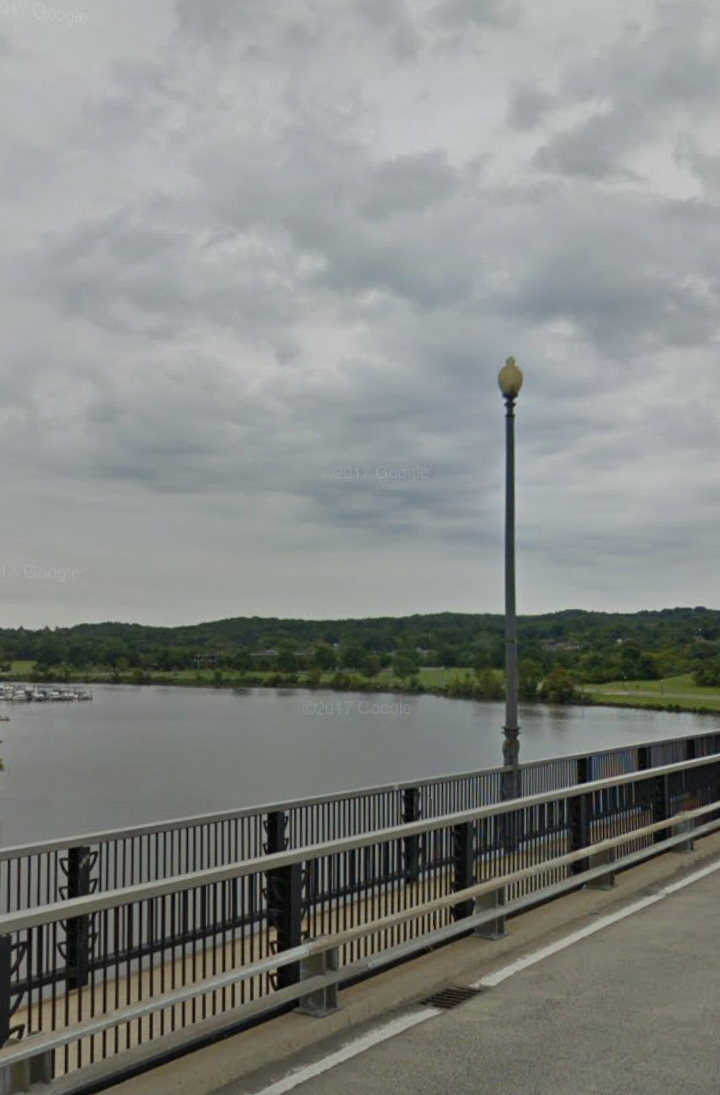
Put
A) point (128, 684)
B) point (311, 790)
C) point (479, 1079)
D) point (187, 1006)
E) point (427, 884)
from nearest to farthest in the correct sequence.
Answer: point (479, 1079) → point (187, 1006) → point (427, 884) → point (311, 790) → point (128, 684)

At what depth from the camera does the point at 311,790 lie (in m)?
51.7

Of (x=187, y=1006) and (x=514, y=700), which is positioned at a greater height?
(x=514, y=700)

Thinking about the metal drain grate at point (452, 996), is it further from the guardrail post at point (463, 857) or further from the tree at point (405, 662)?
the tree at point (405, 662)

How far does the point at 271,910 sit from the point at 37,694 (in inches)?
6753

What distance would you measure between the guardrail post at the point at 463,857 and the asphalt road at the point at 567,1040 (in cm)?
80

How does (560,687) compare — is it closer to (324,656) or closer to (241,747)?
(324,656)

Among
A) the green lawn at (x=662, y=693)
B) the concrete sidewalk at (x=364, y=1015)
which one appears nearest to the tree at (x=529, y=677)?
the green lawn at (x=662, y=693)

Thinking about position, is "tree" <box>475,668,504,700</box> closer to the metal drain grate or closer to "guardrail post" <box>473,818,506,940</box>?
"guardrail post" <box>473,818,506,940</box>

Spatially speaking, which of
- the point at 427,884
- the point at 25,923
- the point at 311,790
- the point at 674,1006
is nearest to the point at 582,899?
the point at 427,884

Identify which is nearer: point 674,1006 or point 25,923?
point 25,923

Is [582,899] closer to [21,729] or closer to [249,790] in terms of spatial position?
[249,790]

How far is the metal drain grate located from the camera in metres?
7.14

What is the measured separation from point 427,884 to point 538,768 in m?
7.14

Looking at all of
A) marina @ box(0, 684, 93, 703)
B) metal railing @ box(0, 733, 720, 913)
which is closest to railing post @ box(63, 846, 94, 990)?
metal railing @ box(0, 733, 720, 913)
